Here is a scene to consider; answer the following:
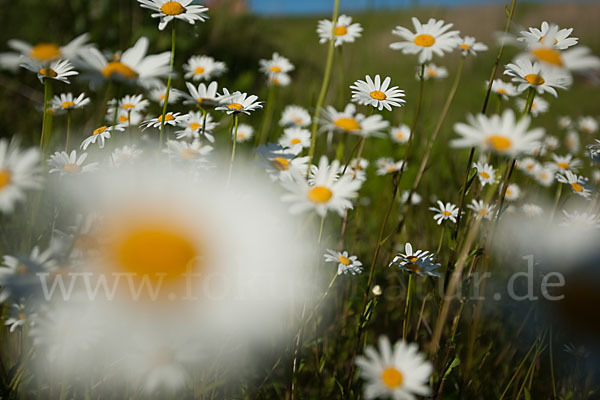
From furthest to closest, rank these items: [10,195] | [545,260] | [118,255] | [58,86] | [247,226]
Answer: [58,86]
[545,260]
[247,226]
[118,255]
[10,195]

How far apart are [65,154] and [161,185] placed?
244 millimetres

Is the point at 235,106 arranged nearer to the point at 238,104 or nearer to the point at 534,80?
the point at 238,104

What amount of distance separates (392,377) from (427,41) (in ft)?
1.99

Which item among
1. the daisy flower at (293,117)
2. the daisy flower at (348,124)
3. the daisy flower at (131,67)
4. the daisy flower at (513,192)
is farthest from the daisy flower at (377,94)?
the daisy flower at (513,192)

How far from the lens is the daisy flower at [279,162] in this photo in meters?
0.66

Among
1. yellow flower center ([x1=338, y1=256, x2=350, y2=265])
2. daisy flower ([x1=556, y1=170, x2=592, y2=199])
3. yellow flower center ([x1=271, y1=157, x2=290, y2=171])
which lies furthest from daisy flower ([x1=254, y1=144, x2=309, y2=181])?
daisy flower ([x1=556, y1=170, x2=592, y2=199])

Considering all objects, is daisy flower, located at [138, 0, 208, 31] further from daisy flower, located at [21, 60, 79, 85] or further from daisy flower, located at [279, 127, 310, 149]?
daisy flower, located at [279, 127, 310, 149]

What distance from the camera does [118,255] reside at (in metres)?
0.56

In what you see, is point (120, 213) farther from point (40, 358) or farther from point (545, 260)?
point (545, 260)

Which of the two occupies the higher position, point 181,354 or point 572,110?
point 572,110

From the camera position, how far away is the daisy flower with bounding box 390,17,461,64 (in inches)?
30.0

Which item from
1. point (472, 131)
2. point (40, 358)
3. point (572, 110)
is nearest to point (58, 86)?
point (40, 358)

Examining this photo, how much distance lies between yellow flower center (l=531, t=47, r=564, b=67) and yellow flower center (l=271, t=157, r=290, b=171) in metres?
0.38

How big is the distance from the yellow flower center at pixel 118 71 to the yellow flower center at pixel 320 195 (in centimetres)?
28
